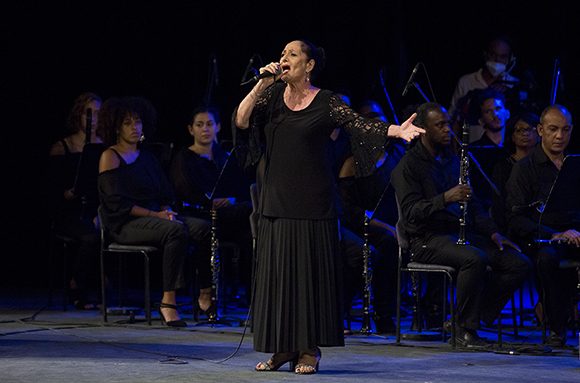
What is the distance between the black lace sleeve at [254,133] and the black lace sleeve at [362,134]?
12.7 inches

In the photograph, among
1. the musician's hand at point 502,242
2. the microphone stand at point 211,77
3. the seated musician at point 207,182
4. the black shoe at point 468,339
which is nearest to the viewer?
the black shoe at point 468,339

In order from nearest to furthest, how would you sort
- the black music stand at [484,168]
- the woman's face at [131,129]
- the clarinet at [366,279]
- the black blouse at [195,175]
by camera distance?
the clarinet at [366,279], the black music stand at [484,168], the woman's face at [131,129], the black blouse at [195,175]

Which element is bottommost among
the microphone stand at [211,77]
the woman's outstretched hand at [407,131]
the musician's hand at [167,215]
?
the musician's hand at [167,215]

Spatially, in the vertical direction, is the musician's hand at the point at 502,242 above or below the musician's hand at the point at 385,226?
below

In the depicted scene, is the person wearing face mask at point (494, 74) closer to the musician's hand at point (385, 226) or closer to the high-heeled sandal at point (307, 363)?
the musician's hand at point (385, 226)

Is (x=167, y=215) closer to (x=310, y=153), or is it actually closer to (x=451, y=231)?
(x=451, y=231)

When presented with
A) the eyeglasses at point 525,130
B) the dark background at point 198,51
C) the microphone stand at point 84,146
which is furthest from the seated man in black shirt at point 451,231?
the dark background at point 198,51

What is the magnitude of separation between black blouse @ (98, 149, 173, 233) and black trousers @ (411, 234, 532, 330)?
200cm

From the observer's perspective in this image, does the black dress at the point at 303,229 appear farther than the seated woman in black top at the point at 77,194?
No

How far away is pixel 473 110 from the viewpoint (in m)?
9.29

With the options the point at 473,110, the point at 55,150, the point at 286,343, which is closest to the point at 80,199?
the point at 55,150

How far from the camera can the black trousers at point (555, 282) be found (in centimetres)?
734

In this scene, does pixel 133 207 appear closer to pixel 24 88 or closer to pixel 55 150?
pixel 55 150

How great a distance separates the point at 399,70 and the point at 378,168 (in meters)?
2.40
